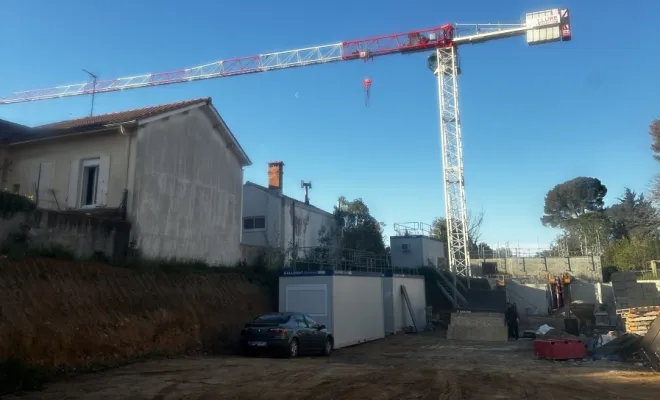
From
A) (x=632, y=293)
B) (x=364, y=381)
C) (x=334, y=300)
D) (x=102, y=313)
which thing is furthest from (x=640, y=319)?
(x=102, y=313)

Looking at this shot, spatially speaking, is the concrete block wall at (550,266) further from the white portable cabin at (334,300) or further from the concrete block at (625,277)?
the white portable cabin at (334,300)

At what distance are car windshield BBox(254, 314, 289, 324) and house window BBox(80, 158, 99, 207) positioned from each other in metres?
8.34

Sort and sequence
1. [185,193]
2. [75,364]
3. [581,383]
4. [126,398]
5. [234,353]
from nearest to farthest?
[126,398] → [581,383] → [75,364] → [234,353] → [185,193]

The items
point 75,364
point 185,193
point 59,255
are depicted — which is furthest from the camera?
point 185,193

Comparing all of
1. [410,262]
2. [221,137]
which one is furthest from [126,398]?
[410,262]

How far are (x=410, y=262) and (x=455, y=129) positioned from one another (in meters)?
13.1

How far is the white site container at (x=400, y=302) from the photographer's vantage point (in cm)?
2614

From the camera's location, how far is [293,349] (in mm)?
16172

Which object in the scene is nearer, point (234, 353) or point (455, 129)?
point (234, 353)

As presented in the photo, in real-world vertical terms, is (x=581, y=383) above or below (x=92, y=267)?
below

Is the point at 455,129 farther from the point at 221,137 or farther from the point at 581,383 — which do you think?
the point at 581,383

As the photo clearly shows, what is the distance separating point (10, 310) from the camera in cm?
1170

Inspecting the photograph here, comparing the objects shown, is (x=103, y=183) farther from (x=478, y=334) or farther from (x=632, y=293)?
(x=632, y=293)

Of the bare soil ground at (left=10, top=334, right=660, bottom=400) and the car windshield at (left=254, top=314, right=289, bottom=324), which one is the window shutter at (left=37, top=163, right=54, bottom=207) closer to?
the bare soil ground at (left=10, top=334, right=660, bottom=400)
